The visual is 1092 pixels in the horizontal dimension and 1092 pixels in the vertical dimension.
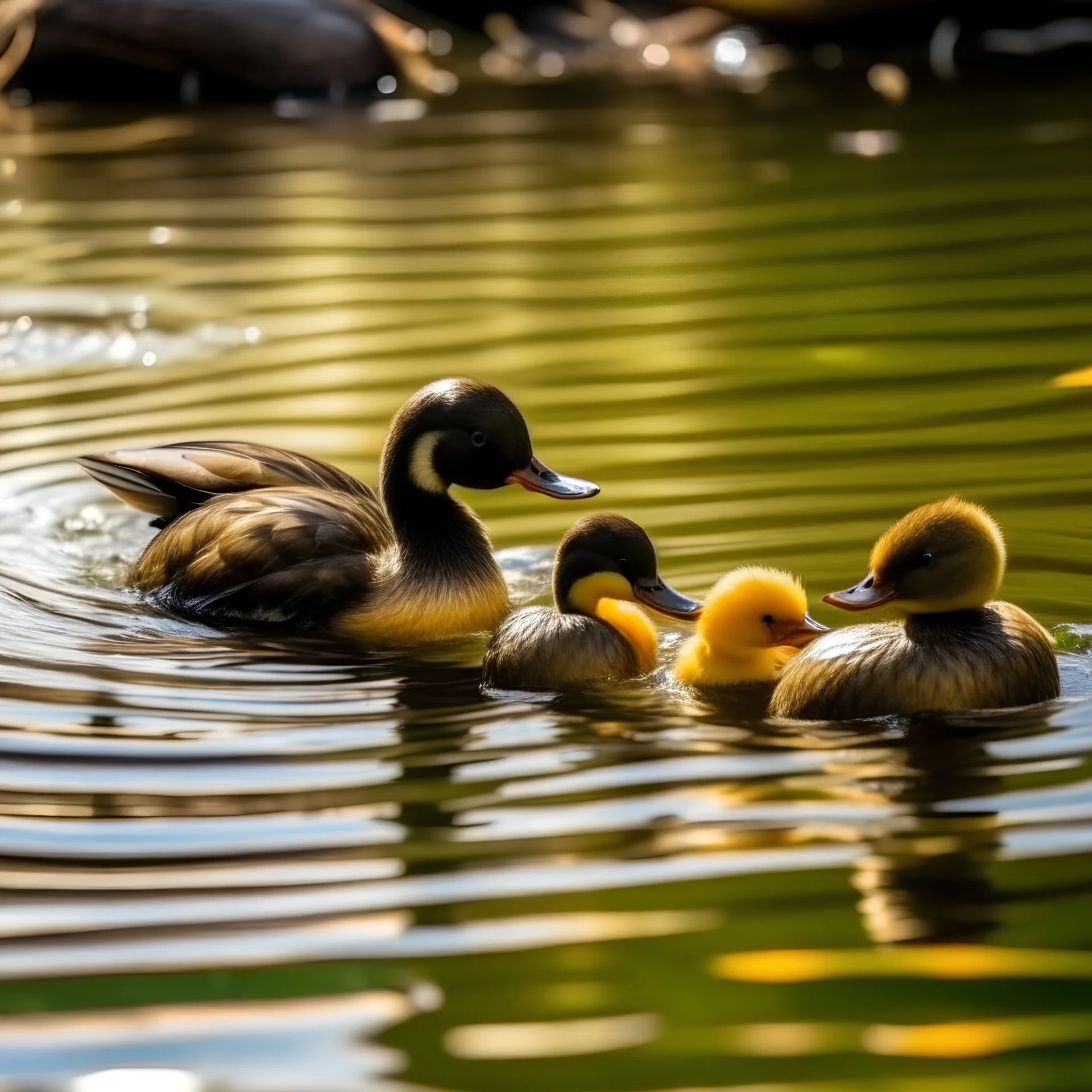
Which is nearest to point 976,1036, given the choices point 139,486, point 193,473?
point 193,473

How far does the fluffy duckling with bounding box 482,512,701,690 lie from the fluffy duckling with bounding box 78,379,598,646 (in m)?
0.48

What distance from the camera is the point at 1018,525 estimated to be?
656 centimetres

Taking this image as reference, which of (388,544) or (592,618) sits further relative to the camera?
(388,544)

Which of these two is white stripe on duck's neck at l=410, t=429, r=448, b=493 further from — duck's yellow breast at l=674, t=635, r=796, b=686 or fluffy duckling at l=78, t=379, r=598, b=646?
duck's yellow breast at l=674, t=635, r=796, b=686

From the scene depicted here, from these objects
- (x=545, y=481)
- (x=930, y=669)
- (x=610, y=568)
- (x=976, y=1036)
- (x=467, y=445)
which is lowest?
(x=976, y=1036)

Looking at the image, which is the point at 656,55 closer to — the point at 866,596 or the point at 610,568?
the point at 610,568

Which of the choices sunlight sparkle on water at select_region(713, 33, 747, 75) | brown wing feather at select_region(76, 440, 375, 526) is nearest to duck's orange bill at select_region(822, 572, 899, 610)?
brown wing feather at select_region(76, 440, 375, 526)

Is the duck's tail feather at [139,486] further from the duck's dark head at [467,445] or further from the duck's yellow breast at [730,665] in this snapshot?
the duck's yellow breast at [730,665]

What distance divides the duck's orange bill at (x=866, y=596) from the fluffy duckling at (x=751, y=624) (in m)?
0.28

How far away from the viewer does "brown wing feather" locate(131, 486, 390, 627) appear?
6.38 m

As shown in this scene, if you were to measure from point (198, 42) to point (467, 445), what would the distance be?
11.5 meters

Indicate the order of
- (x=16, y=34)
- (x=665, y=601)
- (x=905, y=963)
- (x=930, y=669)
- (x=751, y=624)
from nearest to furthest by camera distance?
1. (x=905, y=963)
2. (x=930, y=669)
3. (x=751, y=624)
4. (x=665, y=601)
5. (x=16, y=34)

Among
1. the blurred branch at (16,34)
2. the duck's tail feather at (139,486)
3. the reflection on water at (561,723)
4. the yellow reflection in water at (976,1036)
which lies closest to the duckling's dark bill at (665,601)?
the reflection on water at (561,723)

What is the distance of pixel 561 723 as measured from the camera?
17.5ft
